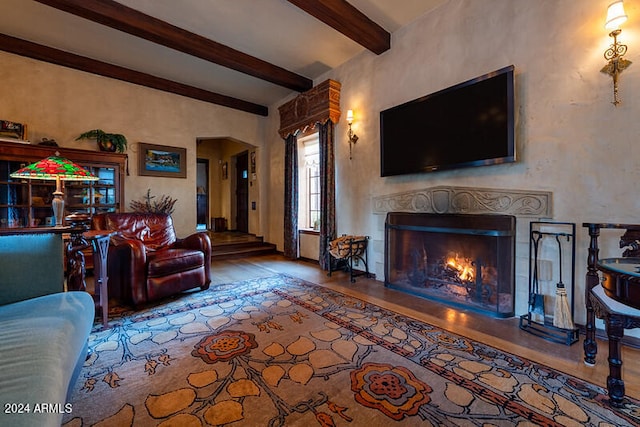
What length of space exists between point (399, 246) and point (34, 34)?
5472mm

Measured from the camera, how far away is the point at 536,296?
2.20 metres

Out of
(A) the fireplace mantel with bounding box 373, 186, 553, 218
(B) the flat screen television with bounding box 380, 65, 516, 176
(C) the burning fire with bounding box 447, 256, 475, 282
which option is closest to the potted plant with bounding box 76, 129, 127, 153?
(B) the flat screen television with bounding box 380, 65, 516, 176

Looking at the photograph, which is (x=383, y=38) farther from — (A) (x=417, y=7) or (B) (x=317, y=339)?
(B) (x=317, y=339)

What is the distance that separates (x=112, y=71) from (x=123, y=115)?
0.67 metres

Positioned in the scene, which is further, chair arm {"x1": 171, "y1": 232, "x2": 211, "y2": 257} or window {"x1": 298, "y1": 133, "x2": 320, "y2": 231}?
window {"x1": 298, "y1": 133, "x2": 320, "y2": 231}

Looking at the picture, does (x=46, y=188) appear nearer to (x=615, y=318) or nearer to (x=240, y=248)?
(x=240, y=248)

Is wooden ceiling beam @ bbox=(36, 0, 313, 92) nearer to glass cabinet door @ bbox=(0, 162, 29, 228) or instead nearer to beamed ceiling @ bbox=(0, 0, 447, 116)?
beamed ceiling @ bbox=(0, 0, 447, 116)

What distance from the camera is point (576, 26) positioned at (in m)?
2.12

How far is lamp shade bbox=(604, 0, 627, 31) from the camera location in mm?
1836

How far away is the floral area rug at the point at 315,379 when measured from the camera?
1.30 meters

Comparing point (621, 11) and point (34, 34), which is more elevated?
point (34, 34)

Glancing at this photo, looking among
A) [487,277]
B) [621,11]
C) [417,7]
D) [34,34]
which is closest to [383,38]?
[417,7]

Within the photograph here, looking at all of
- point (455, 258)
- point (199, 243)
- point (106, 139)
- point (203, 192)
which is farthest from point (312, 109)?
point (203, 192)

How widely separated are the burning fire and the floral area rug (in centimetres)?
80
